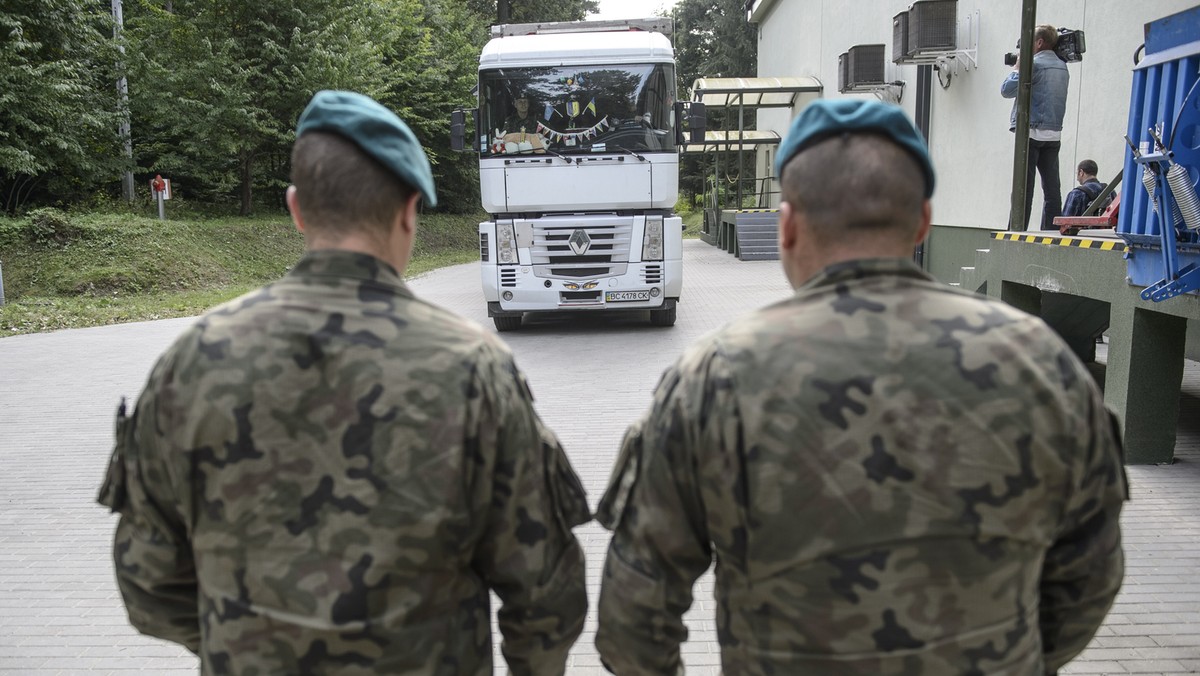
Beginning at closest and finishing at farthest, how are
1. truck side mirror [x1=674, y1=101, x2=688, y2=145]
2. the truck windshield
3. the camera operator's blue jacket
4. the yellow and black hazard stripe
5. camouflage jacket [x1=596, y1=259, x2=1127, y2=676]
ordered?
camouflage jacket [x1=596, y1=259, x2=1127, y2=676]
the yellow and black hazard stripe
the camera operator's blue jacket
the truck windshield
truck side mirror [x1=674, y1=101, x2=688, y2=145]

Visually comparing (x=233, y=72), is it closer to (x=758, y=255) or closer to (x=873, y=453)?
(x=758, y=255)

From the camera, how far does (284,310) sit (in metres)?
1.79

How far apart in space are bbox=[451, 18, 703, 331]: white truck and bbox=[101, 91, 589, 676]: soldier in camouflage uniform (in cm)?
924

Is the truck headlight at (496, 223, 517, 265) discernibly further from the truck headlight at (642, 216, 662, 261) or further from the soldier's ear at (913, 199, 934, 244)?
the soldier's ear at (913, 199, 934, 244)

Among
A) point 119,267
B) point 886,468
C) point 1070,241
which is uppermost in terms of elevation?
point 886,468

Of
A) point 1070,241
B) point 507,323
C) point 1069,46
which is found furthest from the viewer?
point 507,323

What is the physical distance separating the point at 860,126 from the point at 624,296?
9754 millimetres

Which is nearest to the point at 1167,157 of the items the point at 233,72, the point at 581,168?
the point at 581,168

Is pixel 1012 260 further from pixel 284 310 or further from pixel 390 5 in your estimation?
pixel 390 5

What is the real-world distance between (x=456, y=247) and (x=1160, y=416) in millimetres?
27904

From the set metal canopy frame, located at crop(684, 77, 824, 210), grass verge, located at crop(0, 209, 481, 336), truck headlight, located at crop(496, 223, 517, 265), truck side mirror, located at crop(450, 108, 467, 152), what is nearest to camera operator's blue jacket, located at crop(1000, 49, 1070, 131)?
truck headlight, located at crop(496, 223, 517, 265)

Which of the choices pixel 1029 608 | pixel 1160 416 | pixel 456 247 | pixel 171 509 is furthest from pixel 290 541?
pixel 456 247

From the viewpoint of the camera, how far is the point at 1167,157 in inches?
204

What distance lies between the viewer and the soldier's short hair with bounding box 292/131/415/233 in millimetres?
1823
